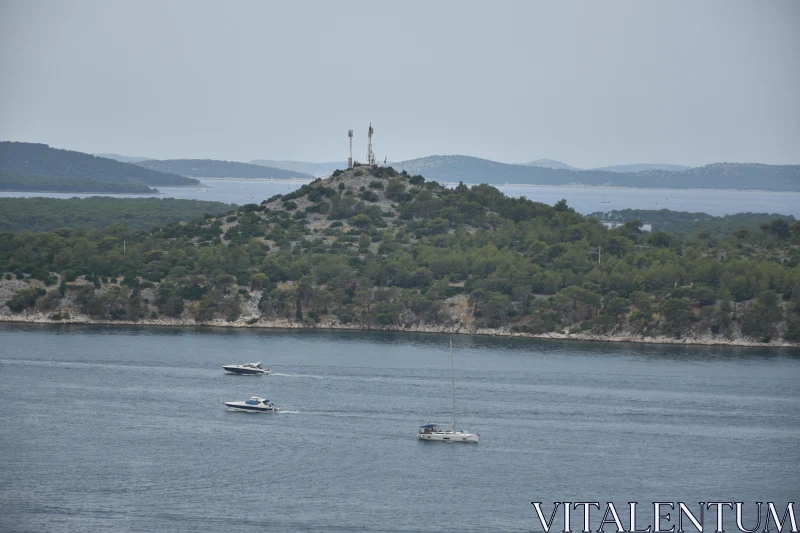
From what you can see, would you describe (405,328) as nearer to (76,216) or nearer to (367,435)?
(367,435)

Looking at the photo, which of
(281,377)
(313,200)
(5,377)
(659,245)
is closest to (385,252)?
(313,200)

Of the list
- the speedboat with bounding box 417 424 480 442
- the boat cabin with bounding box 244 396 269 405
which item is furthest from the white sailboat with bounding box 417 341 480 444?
the boat cabin with bounding box 244 396 269 405

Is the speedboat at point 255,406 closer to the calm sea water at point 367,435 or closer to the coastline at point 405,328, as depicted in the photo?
the calm sea water at point 367,435

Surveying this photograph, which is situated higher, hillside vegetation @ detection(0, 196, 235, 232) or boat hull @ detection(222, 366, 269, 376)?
hillside vegetation @ detection(0, 196, 235, 232)

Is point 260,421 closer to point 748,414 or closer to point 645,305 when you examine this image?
point 748,414

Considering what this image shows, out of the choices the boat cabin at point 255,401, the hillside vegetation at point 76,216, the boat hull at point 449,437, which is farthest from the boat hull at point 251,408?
the hillside vegetation at point 76,216

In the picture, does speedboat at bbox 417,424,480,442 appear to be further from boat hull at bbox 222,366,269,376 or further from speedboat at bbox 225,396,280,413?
boat hull at bbox 222,366,269,376
